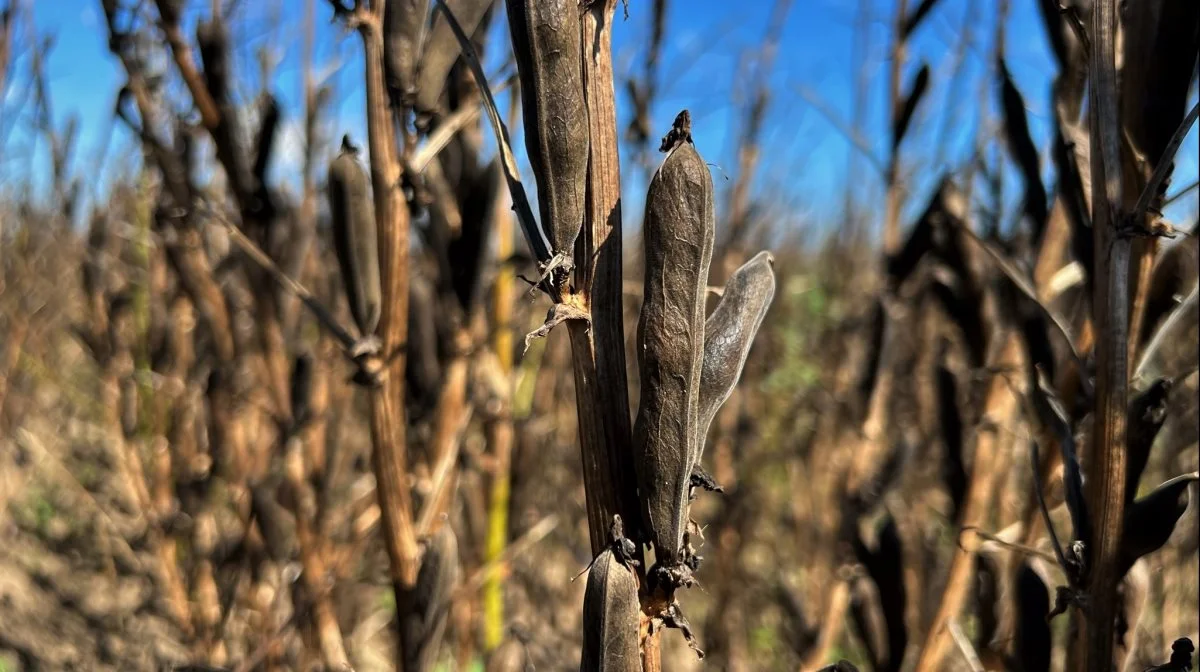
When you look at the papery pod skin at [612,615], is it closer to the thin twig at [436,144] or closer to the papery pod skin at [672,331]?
the papery pod skin at [672,331]

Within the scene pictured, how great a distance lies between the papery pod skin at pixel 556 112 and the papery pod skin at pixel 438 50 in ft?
0.83

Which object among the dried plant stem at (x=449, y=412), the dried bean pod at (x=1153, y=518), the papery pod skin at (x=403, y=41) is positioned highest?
the papery pod skin at (x=403, y=41)

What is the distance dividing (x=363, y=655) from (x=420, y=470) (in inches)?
61.0

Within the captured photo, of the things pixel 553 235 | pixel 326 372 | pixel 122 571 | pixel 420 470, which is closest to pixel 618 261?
pixel 553 235

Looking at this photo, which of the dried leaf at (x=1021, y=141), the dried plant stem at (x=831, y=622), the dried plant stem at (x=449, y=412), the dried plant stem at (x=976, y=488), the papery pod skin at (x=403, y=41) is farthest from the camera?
the dried plant stem at (x=831, y=622)

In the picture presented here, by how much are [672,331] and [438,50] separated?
0.42 m

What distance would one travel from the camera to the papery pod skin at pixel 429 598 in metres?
0.90

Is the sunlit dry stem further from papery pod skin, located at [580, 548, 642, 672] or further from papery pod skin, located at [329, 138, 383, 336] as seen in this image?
papery pod skin, located at [329, 138, 383, 336]

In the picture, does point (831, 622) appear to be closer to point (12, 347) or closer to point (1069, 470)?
point (1069, 470)

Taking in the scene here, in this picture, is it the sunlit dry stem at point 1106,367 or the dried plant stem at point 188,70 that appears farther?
the dried plant stem at point 188,70

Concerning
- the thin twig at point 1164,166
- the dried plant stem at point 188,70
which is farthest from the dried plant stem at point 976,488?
the dried plant stem at point 188,70

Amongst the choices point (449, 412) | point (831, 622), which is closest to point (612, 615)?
point (449, 412)

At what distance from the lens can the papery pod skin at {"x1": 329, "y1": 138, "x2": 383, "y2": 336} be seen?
0.87m

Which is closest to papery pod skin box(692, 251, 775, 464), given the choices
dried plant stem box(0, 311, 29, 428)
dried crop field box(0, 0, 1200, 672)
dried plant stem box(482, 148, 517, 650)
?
dried crop field box(0, 0, 1200, 672)
